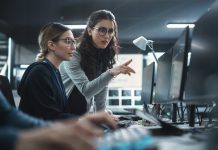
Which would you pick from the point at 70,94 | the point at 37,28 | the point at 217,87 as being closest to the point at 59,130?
the point at 217,87

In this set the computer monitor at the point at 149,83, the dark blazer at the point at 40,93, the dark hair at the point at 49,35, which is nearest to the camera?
the dark blazer at the point at 40,93

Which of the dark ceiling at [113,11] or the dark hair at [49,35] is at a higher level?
the dark ceiling at [113,11]

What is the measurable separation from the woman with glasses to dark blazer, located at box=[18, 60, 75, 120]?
13.3 inches

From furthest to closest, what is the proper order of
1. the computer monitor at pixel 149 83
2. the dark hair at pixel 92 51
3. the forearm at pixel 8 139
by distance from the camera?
the computer monitor at pixel 149 83 < the dark hair at pixel 92 51 < the forearm at pixel 8 139

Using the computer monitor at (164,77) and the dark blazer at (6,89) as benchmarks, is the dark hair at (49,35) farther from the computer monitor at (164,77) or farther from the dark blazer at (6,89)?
the computer monitor at (164,77)

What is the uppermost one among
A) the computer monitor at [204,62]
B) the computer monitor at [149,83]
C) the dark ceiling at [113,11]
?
the dark ceiling at [113,11]

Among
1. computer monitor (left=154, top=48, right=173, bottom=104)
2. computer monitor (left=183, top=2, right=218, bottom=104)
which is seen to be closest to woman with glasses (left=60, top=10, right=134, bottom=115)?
computer monitor (left=154, top=48, right=173, bottom=104)

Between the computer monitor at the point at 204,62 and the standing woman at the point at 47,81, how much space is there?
67 cm

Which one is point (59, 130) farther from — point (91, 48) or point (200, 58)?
point (91, 48)

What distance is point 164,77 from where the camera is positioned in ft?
6.76

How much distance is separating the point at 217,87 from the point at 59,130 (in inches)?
28.8

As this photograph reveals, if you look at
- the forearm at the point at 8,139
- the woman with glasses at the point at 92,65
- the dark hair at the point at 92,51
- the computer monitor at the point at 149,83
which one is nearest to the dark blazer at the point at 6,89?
the woman with glasses at the point at 92,65

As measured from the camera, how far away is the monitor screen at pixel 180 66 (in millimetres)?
1422

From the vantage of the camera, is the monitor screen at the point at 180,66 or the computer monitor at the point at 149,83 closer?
the monitor screen at the point at 180,66
